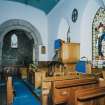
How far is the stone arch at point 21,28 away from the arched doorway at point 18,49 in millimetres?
468

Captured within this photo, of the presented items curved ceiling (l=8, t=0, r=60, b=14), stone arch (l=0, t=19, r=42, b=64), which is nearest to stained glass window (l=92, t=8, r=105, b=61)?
curved ceiling (l=8, t=0, r=60, b=14)

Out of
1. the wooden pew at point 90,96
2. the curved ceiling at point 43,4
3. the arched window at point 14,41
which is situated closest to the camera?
the wooden pew at point 90,96

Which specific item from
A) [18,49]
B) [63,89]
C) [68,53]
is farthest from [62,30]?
[63,89]

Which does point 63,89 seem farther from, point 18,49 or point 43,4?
point 18,49

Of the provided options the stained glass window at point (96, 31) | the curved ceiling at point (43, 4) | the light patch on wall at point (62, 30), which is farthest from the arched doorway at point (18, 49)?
the stained glass window at point (96, 31)

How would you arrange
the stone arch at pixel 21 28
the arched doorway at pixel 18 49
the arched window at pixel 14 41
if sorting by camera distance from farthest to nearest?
the arched window at pixel 14 41
the arched doorway at pixel 18 49
the stone arch at pixel 21 28

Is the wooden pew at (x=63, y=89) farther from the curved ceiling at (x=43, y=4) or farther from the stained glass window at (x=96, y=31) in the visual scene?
the curved ceiling at (x=43, y=4)

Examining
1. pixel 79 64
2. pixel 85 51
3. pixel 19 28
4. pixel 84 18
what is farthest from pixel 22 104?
pixel 19 28

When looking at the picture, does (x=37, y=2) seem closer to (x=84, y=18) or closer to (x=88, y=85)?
(x=84, y=18)

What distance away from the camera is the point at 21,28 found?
10.6m

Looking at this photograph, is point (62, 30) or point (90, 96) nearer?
point (90, 96)

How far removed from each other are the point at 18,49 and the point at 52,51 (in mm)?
2471

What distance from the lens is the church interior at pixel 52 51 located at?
3.25m

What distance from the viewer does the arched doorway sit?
10891 mm
